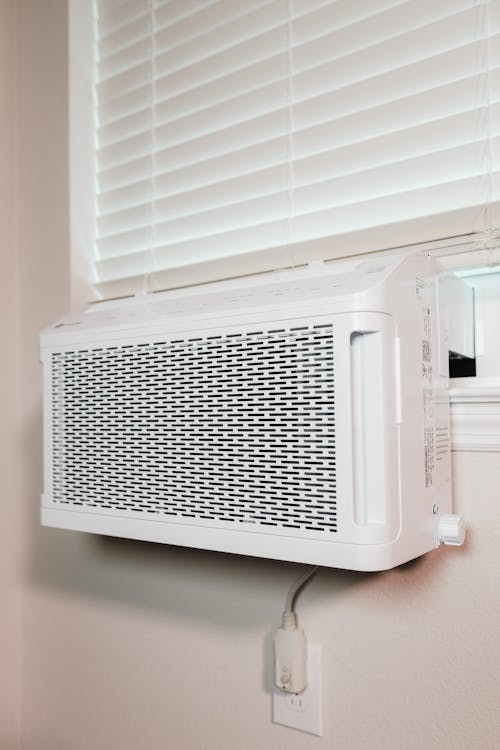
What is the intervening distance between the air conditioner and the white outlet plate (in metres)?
0.27

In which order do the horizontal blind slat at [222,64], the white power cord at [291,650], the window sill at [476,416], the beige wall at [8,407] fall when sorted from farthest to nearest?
the beige wall at [8,407] < the horizontal blind slat at [222,64] < the white power cord at [291,650] < the window sill at [476,416]

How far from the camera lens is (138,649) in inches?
43.7

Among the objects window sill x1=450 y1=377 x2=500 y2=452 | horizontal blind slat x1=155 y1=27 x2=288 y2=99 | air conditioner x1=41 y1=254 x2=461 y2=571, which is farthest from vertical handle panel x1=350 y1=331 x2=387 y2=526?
horizontal blind slat x1=155 y1=27 x2=288 y2=99

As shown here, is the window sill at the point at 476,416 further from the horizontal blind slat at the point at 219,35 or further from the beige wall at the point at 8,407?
the beige wall at the point at 8,407

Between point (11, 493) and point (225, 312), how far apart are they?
77 centimetres

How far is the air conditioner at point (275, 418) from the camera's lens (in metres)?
0.66

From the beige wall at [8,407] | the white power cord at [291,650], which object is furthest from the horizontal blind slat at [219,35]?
the white power cord at [291,650]

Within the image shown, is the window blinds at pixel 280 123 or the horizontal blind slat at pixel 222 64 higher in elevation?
the horizontal blind slat at pixel 222 64

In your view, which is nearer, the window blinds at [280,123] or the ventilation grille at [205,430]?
the ventilation grille at [205,430]

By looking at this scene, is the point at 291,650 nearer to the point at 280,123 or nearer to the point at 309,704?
the point at 309,704

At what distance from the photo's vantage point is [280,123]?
1.03 m

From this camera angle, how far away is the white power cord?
0.89 meters

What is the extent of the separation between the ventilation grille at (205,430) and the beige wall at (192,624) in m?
0.23

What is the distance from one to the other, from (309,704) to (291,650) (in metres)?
0.08
